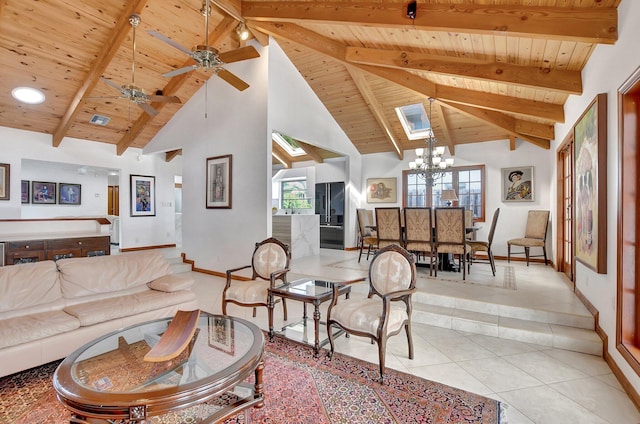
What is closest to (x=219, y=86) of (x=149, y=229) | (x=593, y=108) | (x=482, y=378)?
(x=149, y=229)

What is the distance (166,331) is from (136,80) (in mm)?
4748

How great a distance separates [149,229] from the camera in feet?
24.4

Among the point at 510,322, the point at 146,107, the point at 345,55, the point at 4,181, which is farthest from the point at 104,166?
the point at 510,322

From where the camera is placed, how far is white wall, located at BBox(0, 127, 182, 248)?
18.1ft

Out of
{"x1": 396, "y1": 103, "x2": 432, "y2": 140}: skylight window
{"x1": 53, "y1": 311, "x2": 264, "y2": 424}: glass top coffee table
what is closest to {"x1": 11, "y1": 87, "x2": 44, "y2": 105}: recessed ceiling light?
{"x1": 53, "y1": 311, "x2": 264, "y2": 424}: glass top coffee table

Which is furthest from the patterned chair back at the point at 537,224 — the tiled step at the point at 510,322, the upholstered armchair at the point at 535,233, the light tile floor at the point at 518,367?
the tiled step at the point at 510,322

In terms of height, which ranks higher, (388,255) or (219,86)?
(219,86)

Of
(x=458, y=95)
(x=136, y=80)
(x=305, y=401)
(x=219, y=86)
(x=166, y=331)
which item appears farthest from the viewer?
(x=219, y=86)

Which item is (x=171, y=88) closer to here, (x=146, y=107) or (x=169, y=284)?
(x=146, y=107)

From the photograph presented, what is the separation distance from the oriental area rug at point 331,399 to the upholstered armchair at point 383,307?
0.20m

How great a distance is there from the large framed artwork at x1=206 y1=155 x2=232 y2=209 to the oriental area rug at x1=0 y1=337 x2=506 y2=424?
3.51 meters

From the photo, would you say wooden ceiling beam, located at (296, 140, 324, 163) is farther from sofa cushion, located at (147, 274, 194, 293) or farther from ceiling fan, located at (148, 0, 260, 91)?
sofa cushion, located at (147, 274, 194, 293)

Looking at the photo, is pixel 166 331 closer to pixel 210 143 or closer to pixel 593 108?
pixel 593 108

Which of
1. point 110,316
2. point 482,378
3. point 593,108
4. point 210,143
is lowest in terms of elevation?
point 482,378
